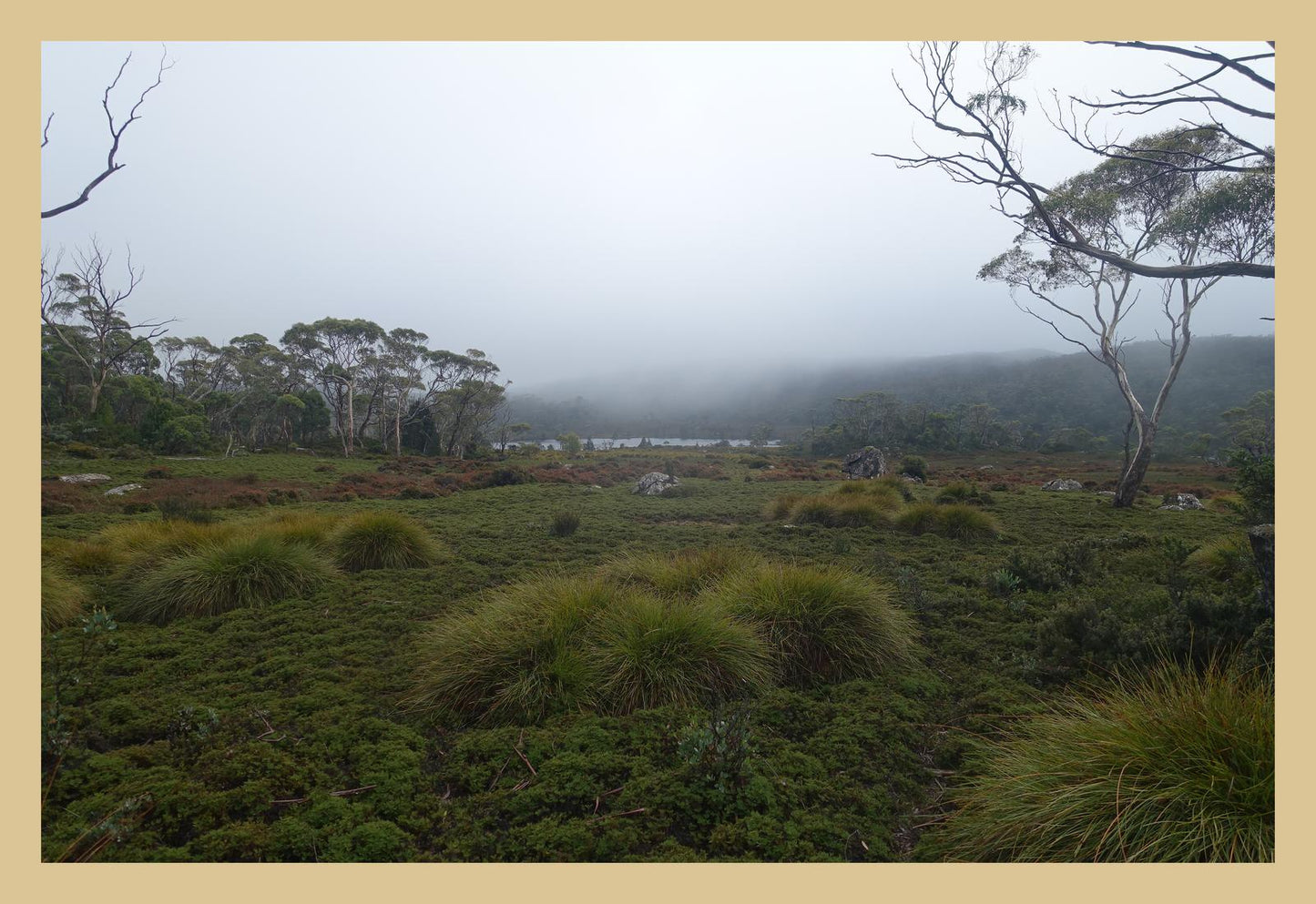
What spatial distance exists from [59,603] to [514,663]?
444 cm

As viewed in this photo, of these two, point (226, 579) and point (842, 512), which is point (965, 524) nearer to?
point (842, 512)

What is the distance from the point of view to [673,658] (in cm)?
345

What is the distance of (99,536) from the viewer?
260 inches

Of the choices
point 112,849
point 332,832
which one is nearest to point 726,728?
point 332,832

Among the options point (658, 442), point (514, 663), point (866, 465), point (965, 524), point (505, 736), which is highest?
point (658, 442)

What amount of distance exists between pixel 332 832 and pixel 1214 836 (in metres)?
3.43

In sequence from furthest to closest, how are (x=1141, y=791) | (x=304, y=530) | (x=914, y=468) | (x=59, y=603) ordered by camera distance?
(x=914, y=468)
(x=304, y=530)
(x=59, y=603)
(x=1141, y=791)

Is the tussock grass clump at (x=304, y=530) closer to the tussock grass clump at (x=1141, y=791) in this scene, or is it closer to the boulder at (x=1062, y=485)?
the tussock grass clump at (x=1141, y=791)

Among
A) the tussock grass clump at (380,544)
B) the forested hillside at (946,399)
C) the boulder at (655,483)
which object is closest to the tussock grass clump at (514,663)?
the tussock grass clump at (380,544)

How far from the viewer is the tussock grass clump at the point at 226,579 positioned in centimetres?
474

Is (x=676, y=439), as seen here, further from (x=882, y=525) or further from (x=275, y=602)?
(x=275, y=602)

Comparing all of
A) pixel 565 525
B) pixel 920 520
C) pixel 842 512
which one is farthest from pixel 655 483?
pixel 920 520

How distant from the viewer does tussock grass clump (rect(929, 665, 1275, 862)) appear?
6.18ft

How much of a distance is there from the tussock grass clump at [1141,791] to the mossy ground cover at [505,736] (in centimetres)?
26
